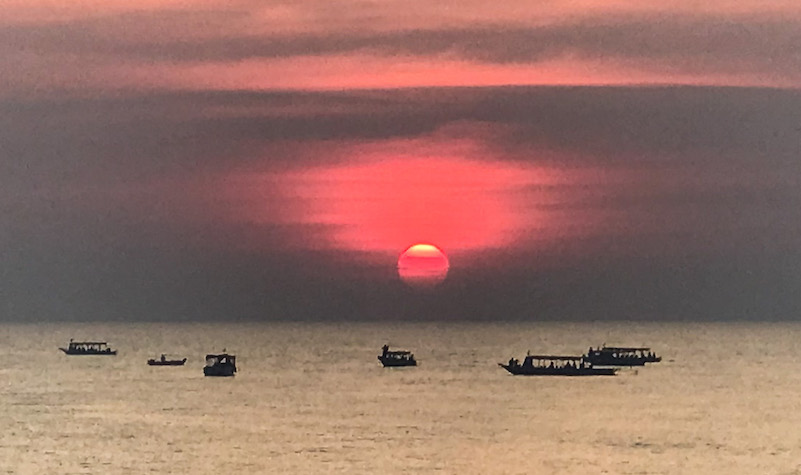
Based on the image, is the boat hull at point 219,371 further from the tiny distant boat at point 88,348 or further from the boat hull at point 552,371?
the boat hull at point 552,371

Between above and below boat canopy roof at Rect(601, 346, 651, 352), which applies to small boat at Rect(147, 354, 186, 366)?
above

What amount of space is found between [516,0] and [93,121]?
133 cm

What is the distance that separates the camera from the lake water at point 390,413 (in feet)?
8.35

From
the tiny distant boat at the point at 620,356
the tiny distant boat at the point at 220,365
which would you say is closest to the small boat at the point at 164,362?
the tiny distant boat at the point at 220,365

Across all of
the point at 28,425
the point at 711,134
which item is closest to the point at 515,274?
the point at 711,134

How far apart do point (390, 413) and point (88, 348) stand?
1136 millimetres

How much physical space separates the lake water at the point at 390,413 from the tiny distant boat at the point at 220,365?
0.04 meters

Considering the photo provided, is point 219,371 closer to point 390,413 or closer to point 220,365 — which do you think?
point 220,365

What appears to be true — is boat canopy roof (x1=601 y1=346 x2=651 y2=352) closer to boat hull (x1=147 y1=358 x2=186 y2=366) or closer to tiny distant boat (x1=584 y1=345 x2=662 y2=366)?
tiny distant boat (x1=584 y1=345 x2=662 y2=366)

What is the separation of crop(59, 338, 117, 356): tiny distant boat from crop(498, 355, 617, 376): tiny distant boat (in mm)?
1360

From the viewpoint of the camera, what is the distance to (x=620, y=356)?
2920mm

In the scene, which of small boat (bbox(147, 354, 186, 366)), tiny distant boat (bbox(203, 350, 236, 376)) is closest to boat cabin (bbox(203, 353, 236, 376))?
tiny distant boat (bbox(203, 350, 236, 376))

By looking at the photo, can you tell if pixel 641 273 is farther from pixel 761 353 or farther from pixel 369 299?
pixel 369 299

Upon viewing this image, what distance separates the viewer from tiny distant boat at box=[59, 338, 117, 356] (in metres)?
2.95
